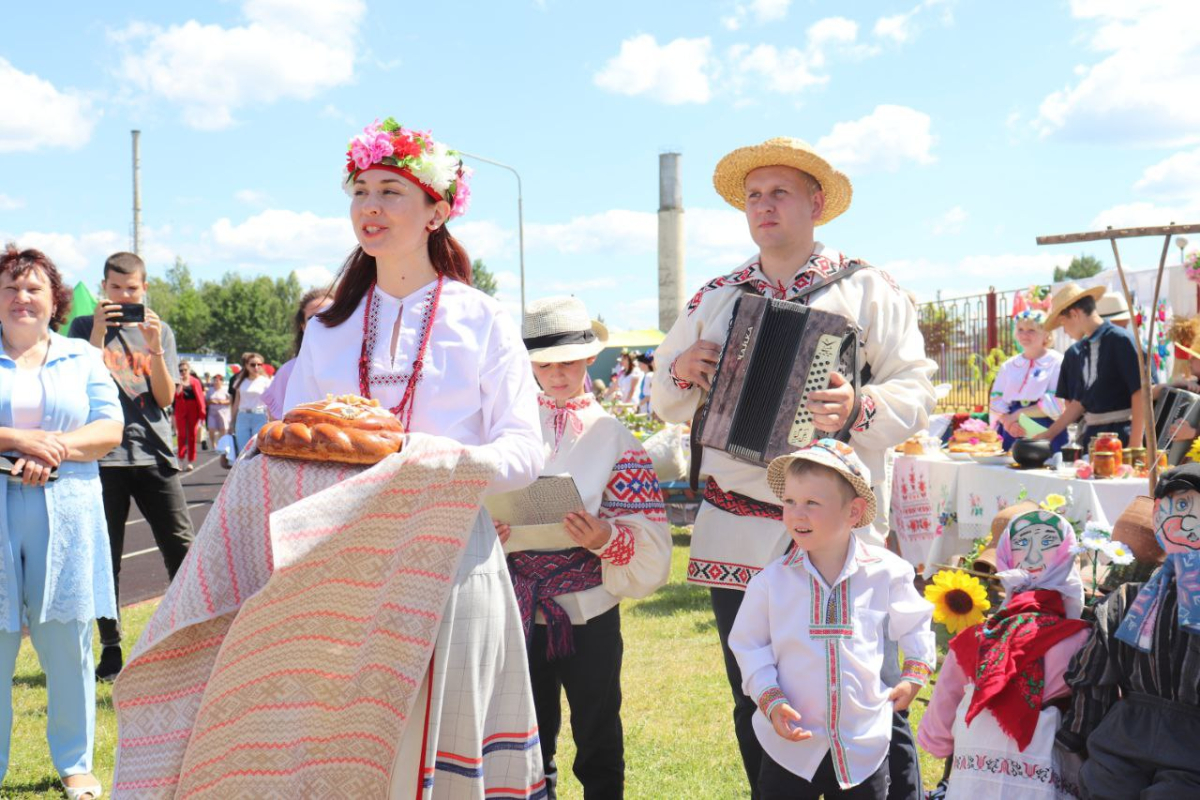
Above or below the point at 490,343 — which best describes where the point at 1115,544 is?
below

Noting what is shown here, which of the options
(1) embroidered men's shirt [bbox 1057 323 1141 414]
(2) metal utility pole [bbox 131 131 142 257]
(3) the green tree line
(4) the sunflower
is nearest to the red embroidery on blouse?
(4) the sunflower

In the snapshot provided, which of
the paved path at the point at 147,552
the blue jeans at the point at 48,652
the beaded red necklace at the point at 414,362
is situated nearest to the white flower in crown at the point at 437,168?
the beaded red necklace at the point at 414,362

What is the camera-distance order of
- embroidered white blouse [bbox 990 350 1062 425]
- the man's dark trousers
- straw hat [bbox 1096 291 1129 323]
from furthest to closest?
embroidered white blouse [bbox 990 350 1062 425]
straw hat [bbox 1096 291 1129 323]
the man's dark trousers

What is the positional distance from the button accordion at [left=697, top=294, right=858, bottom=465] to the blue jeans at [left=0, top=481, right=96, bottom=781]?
2.63 m

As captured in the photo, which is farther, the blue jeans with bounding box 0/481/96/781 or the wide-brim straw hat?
the blue jeans with bounding box 0/481/96/781

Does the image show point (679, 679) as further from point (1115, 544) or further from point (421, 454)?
point (421, 454)

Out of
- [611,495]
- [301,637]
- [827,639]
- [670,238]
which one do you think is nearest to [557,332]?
[611,495]

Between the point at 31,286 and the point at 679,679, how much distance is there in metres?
3.68

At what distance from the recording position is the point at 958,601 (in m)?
3.62

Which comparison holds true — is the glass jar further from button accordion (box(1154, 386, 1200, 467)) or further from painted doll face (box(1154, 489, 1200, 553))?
painted doll face (box(1154, 489, 1200, 553))

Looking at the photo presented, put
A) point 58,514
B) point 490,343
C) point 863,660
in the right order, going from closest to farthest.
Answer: point 490,343, point 863,660, point 58,514

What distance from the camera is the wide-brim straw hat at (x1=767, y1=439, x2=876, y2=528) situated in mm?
2943

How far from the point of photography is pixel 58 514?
13.6 ft

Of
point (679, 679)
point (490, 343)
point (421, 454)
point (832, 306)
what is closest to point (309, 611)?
point (421, 454)
